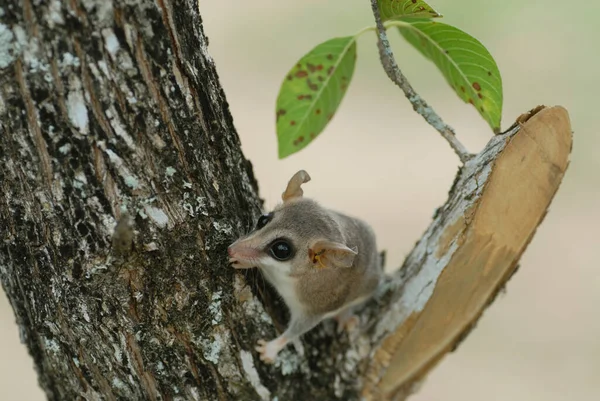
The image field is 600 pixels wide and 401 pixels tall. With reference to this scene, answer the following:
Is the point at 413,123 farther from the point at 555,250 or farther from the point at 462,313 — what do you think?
the point at 462,313

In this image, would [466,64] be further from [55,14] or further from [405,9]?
[55,14]

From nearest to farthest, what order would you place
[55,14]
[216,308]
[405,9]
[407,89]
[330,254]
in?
[55,14], [405,9], [216,308], [407,89], [330,254]

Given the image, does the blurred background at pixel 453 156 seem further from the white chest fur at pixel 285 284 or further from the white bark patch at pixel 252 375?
the white bark patch at pixel 252 375

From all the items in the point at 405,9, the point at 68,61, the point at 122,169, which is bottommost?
the point at 122,169

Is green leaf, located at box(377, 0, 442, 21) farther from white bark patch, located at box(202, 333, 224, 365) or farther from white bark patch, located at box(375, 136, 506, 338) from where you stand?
white bark patch, located at box(202, 333, 224, 365)

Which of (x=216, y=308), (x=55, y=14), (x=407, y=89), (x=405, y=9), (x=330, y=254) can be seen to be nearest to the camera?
(x=55, y=14)

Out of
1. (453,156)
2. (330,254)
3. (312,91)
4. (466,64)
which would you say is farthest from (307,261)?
(453,156)

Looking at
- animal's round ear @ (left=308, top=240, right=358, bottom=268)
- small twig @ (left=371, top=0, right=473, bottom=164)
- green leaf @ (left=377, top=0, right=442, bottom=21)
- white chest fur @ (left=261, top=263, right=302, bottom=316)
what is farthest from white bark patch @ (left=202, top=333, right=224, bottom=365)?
green leaf @ (left=377, top=0, right=442, bottom=21)
